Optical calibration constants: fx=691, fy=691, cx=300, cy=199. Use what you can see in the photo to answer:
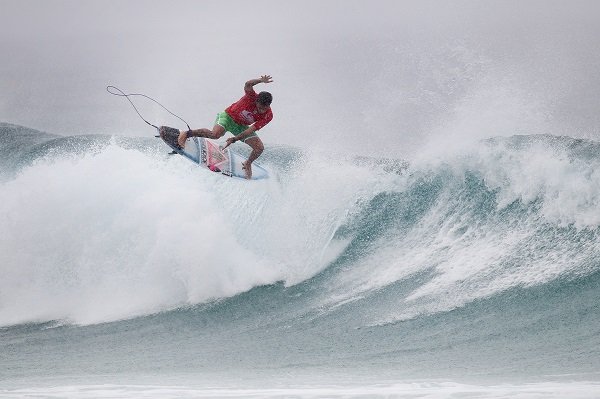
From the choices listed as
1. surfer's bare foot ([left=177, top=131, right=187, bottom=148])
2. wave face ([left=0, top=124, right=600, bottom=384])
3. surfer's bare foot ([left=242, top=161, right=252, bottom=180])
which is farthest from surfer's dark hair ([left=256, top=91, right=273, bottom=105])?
wave face ([left=0, top=124, right=600, bottom=384])

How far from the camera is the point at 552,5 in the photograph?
26.1 meters

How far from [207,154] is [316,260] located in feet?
6.70

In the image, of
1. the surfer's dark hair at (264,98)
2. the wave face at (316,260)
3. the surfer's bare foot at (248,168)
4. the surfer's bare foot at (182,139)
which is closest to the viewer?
the wave face at (316,260)

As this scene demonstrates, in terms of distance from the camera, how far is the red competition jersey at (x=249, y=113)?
7555 mm

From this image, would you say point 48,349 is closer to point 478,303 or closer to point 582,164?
point 478,303

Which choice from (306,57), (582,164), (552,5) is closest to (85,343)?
(582,164)

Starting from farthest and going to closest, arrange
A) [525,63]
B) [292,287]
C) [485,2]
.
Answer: [485,2], [525,63], [292,287]

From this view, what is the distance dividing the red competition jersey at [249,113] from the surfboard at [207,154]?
68 cm

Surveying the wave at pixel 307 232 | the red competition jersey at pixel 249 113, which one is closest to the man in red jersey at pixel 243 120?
the red competition jersey at pixel 249 113

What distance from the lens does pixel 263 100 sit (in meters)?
7.34

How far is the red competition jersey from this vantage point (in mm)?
7555

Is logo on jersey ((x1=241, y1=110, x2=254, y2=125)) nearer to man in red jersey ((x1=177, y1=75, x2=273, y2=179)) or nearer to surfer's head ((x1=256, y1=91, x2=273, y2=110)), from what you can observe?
man in red jersey ((x1=177, y1=75, x2=273, y2=179))

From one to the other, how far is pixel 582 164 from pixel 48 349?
6.81 meters

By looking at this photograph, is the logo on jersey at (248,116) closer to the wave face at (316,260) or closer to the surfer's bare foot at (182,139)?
the surfer's bare foot at (182,139)
